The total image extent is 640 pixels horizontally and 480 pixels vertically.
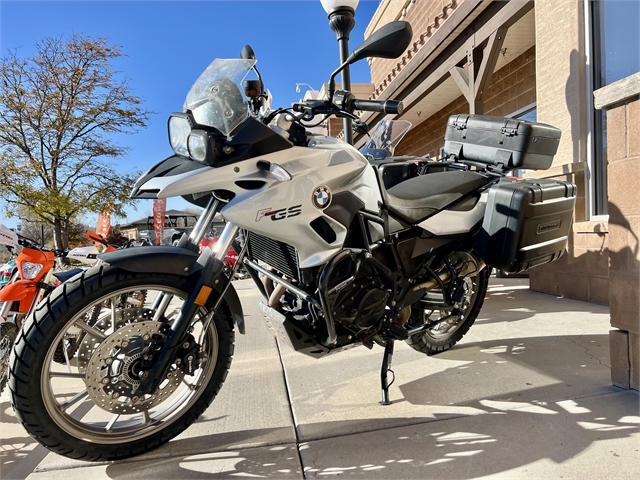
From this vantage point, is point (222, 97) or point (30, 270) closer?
point (222, 97)

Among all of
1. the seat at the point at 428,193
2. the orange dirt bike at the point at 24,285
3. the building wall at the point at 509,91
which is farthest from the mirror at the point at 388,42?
the building wall at the point at 509,91

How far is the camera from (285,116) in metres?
1.60

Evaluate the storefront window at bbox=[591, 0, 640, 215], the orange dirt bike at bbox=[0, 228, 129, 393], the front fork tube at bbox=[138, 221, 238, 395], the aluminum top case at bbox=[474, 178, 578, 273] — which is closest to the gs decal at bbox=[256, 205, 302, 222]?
the front fork tube at bbox=[138, 221, 238, 395]

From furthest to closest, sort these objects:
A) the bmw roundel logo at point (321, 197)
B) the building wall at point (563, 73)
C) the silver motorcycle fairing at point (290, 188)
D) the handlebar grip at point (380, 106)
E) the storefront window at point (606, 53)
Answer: the building wall at point (563, 73)
the storefront window at point (606, 53)
the handlebar grip at point (380, 106)
the bmw roundel logo at point (321, 197)
the silver motorcycle fairing at point (290, 188)

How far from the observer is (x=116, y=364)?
1413 millimetres

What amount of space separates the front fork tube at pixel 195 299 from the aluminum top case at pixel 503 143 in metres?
1.75

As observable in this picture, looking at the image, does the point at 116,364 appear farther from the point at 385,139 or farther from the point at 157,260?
the point at 385,139

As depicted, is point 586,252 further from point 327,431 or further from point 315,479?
point 315,479

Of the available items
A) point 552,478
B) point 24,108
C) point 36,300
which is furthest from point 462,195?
point 24,108

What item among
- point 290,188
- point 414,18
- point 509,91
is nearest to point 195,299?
point 290,188

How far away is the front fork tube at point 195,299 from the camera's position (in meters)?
1.41

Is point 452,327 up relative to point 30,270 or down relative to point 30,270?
down

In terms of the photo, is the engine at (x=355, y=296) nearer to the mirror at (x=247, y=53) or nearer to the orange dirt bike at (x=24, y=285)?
the mirror at (x=247, y=53)

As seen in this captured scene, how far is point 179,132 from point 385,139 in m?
1.73
